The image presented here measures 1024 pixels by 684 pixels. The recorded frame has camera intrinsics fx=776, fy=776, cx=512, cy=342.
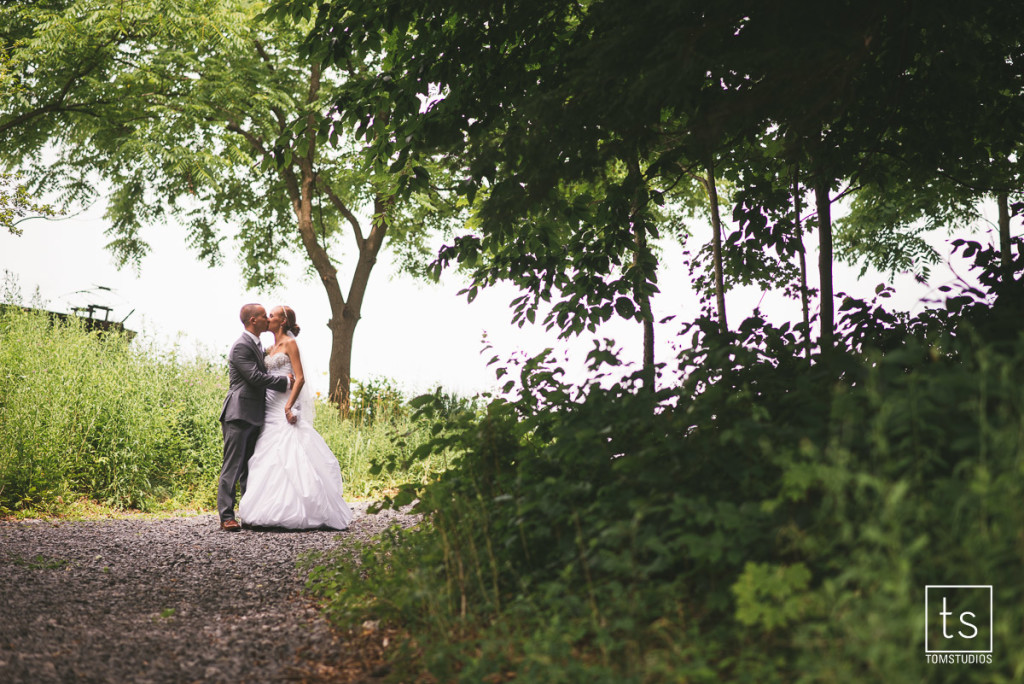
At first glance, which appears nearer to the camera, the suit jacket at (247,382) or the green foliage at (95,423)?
the suit jacket at (247,382)

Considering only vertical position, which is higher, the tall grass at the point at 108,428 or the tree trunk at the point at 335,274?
the tree trunk at the point at 335,274

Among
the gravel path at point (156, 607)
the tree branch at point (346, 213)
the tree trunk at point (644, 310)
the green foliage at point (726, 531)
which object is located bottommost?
the gravel path at point (156, 607)

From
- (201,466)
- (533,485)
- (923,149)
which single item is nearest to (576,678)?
(533,485)

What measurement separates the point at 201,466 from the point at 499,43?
7.29 metres

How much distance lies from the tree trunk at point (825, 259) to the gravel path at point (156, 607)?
14.3 ft

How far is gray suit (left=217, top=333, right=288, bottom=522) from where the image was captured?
26.6 feet

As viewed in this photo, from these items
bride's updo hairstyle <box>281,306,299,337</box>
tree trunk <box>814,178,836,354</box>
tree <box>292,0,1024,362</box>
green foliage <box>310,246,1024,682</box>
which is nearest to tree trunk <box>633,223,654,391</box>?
tree <box>292,0,1024,362</box>

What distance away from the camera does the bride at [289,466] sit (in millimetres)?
7809

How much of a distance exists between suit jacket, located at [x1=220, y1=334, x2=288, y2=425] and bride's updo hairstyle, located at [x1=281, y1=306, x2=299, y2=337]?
1.71 ft

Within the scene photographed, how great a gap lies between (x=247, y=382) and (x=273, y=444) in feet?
2.32

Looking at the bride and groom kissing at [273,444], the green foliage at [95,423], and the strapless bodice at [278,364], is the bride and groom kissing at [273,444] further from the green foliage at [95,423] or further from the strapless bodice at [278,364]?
the green foliage at [95,423]

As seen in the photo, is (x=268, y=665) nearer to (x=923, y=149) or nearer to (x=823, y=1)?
(x=823, y=1)

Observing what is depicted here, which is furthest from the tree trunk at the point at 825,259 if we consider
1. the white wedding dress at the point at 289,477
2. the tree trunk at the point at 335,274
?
the tree trunk at the point at 335,274

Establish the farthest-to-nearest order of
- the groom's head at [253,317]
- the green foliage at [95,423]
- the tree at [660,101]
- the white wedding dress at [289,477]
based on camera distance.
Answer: the green foliage at [95,423], the groom's head at [253,317], the white wedding dress at [289,477], the tree at [660,101]
